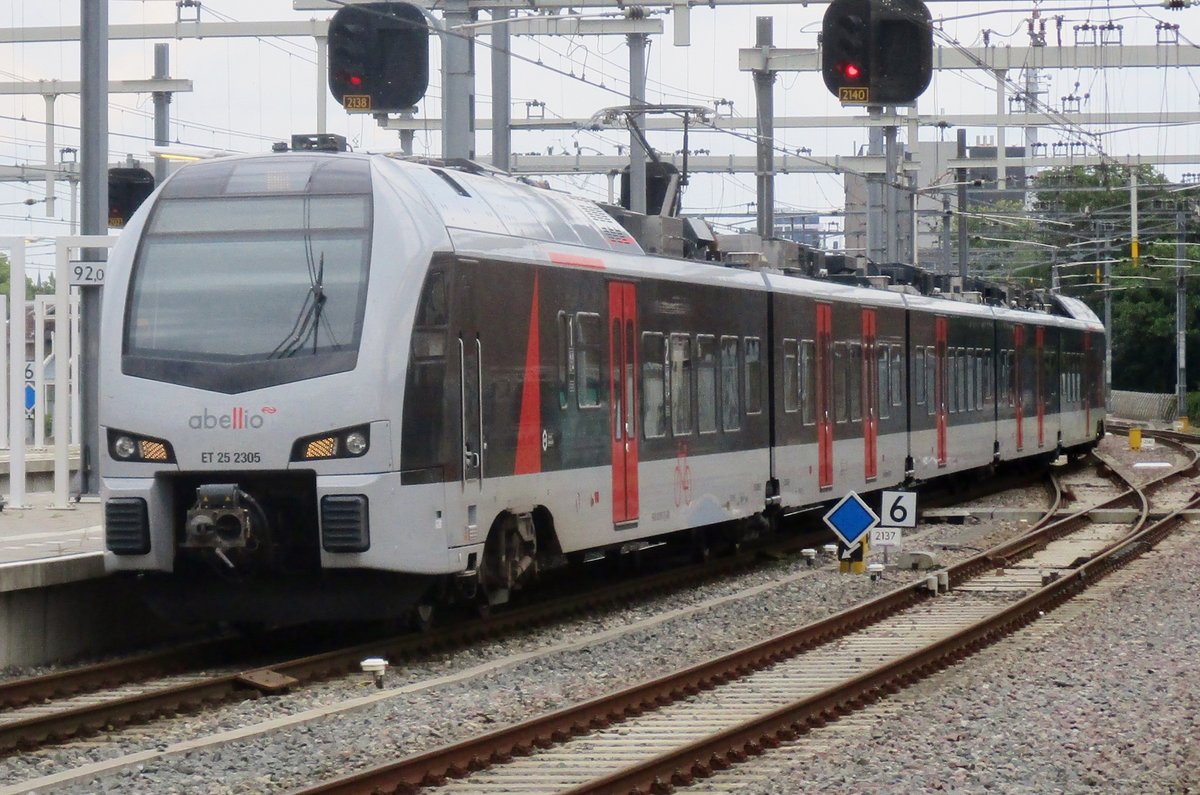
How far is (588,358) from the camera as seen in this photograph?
1448 cm

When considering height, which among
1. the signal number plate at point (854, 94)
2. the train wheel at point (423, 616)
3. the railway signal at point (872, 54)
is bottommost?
the train wheel at point (423, 616)

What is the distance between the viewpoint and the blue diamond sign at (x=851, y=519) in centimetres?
1752

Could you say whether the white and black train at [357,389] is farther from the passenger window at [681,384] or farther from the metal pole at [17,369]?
the metal pole at [17,369]

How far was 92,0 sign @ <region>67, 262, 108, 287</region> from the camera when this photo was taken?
15656 millimetres

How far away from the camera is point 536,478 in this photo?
Answer: 13.4 m

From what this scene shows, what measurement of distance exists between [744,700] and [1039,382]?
24.0m

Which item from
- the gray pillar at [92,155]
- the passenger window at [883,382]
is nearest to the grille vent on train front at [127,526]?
the gray pillar at [92,155]

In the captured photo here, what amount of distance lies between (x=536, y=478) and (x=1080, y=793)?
5602 mm

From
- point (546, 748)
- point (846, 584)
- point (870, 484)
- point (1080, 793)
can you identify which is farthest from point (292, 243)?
point (870, 484)

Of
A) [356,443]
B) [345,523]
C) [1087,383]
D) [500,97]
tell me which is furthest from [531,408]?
[1087,383]

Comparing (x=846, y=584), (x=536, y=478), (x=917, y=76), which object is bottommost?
(x=846, y=584)

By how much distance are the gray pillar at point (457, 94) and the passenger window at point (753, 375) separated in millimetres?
3277

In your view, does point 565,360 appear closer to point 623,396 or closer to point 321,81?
point 623,396

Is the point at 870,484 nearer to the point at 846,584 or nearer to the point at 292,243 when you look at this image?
the point at 846,584
